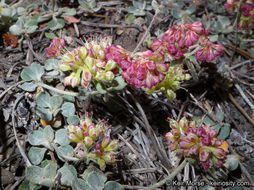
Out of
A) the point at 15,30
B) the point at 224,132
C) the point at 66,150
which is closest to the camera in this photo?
the point at 66,150

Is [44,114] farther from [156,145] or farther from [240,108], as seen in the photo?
[240,108]

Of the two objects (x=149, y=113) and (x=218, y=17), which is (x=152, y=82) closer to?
(x=149, y=113)

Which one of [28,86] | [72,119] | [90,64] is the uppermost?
[90,64]

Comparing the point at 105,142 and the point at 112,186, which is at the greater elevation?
the point at 105,142

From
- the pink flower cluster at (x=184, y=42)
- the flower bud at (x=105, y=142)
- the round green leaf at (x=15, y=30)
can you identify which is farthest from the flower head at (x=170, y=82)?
the round green leaf at (x=15, y=30)

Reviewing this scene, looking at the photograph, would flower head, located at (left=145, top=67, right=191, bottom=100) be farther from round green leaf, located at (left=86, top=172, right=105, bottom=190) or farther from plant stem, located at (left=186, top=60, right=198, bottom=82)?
round green leaf, located at (left=86, top=172, right=105, bottom=190)

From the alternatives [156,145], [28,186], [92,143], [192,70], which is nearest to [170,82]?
[192,70]

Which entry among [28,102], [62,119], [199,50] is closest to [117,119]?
[62,119]

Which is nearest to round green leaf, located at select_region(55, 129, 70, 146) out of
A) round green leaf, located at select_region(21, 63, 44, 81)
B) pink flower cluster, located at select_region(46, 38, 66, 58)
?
round green leaf, located at select_region(21, 63, 44, 81)
